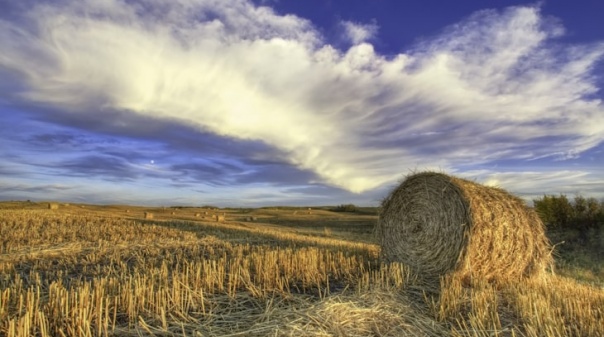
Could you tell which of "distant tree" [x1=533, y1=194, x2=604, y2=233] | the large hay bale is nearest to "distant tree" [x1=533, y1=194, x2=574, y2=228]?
"distant tree" [x1=533, y1=194, x2=604, y2=233]

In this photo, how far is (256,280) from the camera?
290 inches

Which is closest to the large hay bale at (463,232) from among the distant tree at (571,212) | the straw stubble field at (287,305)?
A: the straw stubble field at (287,305)

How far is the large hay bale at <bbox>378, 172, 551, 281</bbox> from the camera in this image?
8.91 meters

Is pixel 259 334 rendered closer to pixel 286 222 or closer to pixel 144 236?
pixel 144 236

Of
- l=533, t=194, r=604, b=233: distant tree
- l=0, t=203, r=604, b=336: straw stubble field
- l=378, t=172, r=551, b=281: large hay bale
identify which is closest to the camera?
l=0, t=203, r=604, b=336: straw stubble field

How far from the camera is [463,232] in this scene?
8992 millimetres

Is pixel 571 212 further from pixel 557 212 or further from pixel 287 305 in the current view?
pixel 287 305

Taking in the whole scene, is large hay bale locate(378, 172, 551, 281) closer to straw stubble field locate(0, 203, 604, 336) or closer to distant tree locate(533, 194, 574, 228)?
straw stubble field locate(0, 203, 604, 336)

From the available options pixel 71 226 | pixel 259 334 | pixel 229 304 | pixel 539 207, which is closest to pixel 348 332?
pixel 259 334

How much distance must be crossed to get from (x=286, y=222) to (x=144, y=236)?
76.1 ft

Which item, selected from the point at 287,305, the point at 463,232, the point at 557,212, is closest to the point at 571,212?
the point at 557,212

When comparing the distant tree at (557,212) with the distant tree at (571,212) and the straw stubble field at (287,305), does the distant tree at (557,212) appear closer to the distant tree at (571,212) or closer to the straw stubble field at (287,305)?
the distant tree at (571,212)

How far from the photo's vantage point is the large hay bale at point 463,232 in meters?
8.91

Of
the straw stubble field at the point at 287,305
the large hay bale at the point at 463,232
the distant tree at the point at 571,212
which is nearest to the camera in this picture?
the straw stubble field at the point at 287,305
